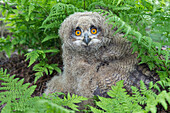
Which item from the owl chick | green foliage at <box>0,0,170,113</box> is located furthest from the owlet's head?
green foliage at <box>0,0,170,113</box>

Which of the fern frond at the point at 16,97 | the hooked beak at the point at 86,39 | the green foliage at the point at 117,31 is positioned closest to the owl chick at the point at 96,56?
the hooked beak at the point at 86,39

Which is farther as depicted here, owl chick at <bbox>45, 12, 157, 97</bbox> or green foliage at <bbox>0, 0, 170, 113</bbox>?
owl chick at <bbox>45, 12, 157, 97</bbox>

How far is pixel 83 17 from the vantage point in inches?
105

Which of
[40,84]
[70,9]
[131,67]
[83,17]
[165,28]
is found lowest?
[40,84]

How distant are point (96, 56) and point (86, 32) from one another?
476 millimetres

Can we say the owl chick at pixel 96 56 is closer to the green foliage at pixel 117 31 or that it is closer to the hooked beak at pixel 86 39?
the hooked beak at pixel 86 39

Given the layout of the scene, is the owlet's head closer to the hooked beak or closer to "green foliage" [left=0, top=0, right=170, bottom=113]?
the hooked beak

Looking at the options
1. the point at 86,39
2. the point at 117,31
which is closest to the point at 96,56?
the point at 86,39

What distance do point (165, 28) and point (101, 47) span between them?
1.03 m

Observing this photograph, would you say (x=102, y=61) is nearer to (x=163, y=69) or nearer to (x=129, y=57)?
(x=129, y=57)

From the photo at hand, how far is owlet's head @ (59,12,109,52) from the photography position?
262cm

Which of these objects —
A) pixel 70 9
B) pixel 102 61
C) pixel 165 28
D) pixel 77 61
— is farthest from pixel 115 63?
pixel 70 9

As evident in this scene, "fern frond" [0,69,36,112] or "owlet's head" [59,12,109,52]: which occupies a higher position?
"owlet's head" [59,12,109,52]

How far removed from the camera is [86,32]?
2611 millimetres
